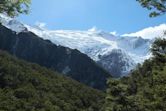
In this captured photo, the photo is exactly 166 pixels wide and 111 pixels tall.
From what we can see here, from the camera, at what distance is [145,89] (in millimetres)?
62188

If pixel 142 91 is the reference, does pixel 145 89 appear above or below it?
above

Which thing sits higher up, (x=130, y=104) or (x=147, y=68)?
(x=147, y=68)

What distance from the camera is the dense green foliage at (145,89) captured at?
1567 inches

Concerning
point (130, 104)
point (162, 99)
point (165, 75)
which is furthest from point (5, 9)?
point (130, 104)

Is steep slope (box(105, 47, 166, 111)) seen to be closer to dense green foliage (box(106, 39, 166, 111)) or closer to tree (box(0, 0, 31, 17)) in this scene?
dense green foliage (box(106, 39, 166, 111))

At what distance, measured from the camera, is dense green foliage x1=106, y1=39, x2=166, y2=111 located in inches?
1567

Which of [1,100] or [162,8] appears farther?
[1,100]

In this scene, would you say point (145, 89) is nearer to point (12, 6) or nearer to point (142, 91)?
point (142, 91)

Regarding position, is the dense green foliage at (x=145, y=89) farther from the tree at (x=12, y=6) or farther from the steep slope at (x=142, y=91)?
the tree at (x=12, y=6)

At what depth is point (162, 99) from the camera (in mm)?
39375

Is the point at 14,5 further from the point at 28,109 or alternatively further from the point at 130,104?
the point at 28,109

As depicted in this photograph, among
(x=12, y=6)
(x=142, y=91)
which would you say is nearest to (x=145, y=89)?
(x=142, y=91)

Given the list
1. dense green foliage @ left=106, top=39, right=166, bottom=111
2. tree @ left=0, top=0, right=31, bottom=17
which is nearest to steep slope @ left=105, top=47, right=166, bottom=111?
dense green foliage @ left=106, top=39, right=166, bottom=111

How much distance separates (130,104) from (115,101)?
9.23ft
